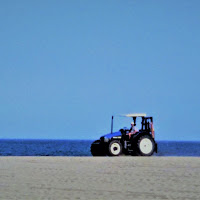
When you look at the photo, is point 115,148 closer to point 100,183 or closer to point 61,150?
point 100,183

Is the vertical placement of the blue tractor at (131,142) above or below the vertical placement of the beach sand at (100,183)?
above

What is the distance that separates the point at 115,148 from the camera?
21.5 metres

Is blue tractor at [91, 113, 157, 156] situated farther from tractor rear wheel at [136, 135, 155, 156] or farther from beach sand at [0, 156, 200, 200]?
beach sand at [0, 156, 200, 200]

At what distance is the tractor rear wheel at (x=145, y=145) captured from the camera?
21362mm

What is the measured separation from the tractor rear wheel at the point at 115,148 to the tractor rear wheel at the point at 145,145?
2.33ft

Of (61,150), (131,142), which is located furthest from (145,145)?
(61,150)

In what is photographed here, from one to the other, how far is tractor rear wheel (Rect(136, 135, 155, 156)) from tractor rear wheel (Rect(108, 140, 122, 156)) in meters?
0.71

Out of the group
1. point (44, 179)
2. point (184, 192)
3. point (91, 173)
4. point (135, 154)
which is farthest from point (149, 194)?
point (135, 154)

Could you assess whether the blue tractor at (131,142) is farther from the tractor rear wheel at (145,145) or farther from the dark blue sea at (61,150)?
the dark blue sea at (61,150)

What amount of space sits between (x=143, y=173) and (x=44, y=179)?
2546 mm

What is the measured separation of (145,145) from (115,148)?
46.4 inches

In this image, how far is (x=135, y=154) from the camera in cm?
2166

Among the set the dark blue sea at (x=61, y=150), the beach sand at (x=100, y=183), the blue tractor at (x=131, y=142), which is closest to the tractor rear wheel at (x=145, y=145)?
the blue tractor at (x=131, y=142)

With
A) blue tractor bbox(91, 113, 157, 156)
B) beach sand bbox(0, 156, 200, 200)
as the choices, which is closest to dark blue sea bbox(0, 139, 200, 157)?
blue tractor bbox(91, 113, 157, 156)
